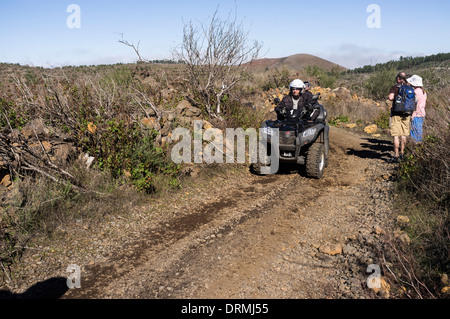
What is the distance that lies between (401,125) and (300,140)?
2613mm

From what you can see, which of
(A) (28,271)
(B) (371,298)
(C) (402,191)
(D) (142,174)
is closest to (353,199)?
(C) (402,191)

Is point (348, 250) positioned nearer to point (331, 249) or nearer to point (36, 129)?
point (331, 249)

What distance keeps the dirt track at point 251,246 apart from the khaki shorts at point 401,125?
4.57 ft

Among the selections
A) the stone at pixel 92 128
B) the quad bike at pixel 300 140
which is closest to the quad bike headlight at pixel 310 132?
the quad bike at pixel 300 140

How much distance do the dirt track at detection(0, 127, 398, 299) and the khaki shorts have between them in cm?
152

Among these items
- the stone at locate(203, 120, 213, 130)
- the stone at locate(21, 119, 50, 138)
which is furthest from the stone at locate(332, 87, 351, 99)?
the stone at locate(21, 119, 50, 138)

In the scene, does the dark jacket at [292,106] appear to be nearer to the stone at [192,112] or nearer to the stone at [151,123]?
the stone at [192,112]

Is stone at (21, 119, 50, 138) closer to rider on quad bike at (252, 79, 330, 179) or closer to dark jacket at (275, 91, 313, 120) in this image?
rider on quad bike at (252, 79, 330, 179)

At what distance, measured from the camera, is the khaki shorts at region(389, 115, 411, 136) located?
23.0 ft

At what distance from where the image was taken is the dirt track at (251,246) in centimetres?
322

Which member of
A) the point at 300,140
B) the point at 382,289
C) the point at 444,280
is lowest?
the point at 382,289

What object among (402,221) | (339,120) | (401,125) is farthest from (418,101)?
(339,120)

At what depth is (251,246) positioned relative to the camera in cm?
403

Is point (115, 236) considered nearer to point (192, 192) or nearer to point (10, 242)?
point (10, 242)
